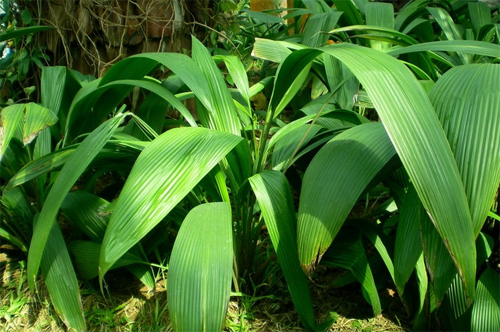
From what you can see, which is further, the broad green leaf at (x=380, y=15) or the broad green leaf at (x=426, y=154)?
the broad green leaf at (x=380, y=15)

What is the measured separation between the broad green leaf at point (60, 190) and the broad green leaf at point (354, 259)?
2.28 ft

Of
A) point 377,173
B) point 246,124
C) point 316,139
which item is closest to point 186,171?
point 377,173

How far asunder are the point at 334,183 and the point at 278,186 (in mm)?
177

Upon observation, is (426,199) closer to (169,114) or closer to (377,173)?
(377,173)

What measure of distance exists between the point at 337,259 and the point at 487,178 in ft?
1.84

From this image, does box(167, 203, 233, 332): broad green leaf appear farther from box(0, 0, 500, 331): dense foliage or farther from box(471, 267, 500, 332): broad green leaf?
box(471, 267, 500, 332): broad green leaf

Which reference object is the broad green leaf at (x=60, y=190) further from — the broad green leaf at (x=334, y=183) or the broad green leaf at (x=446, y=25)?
the broad green leaf at (x=446, y=25)

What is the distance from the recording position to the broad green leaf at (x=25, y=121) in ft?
4.73

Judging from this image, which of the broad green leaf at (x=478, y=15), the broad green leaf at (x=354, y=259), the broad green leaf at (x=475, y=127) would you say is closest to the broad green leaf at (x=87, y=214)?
the broad green leaf at (x=354, y=259)

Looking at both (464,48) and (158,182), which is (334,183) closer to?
(158,182)

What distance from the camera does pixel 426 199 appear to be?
1020 mm

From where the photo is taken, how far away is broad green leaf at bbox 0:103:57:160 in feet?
4.73

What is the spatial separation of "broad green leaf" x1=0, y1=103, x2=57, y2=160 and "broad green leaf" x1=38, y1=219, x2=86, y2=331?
0.79 ft

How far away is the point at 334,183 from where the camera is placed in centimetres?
124
